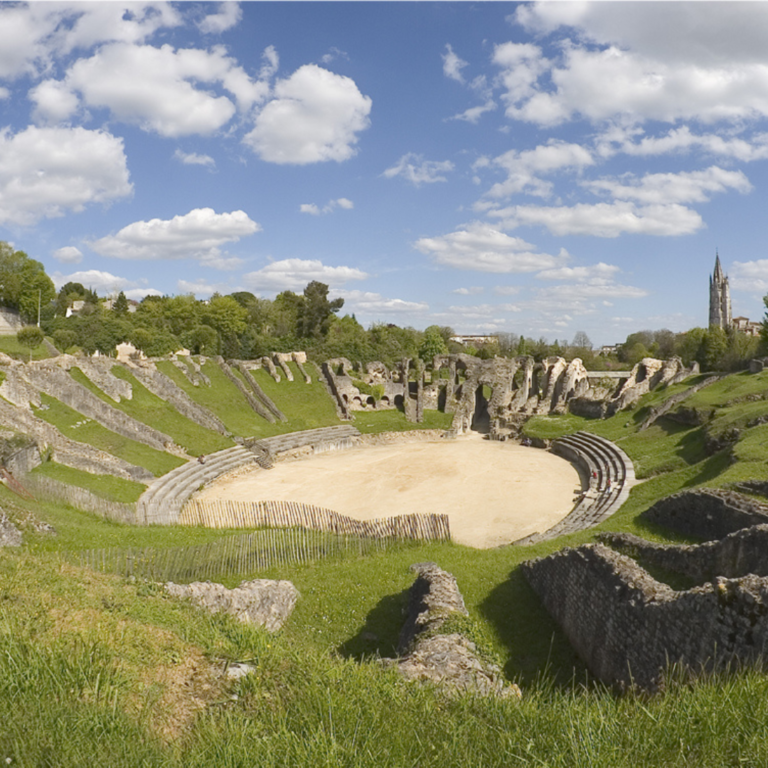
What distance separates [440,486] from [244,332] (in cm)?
4897

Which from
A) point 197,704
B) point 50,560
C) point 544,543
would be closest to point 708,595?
point 197,704

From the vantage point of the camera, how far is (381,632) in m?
12.3

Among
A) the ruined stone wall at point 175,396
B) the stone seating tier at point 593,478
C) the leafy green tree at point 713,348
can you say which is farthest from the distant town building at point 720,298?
the ruined stone wall at point 175,396

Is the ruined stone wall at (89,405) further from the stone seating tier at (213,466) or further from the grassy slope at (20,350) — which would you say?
the grassy slope at (20,350)

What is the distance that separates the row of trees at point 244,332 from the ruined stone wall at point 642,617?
49659 mm

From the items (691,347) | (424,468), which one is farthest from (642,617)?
(691,347)

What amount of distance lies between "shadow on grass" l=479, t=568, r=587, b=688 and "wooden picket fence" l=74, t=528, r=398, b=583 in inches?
243

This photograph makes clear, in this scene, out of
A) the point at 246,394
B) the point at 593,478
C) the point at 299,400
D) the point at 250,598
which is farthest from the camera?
the point at 299,400

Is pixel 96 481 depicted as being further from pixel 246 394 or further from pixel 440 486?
pixel 246 394

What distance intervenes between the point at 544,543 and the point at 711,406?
77.3 ft

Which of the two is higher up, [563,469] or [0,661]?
[0,661]

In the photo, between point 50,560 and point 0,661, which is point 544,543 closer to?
point 50,560

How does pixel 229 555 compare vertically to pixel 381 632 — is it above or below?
above

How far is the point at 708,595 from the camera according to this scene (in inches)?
303
